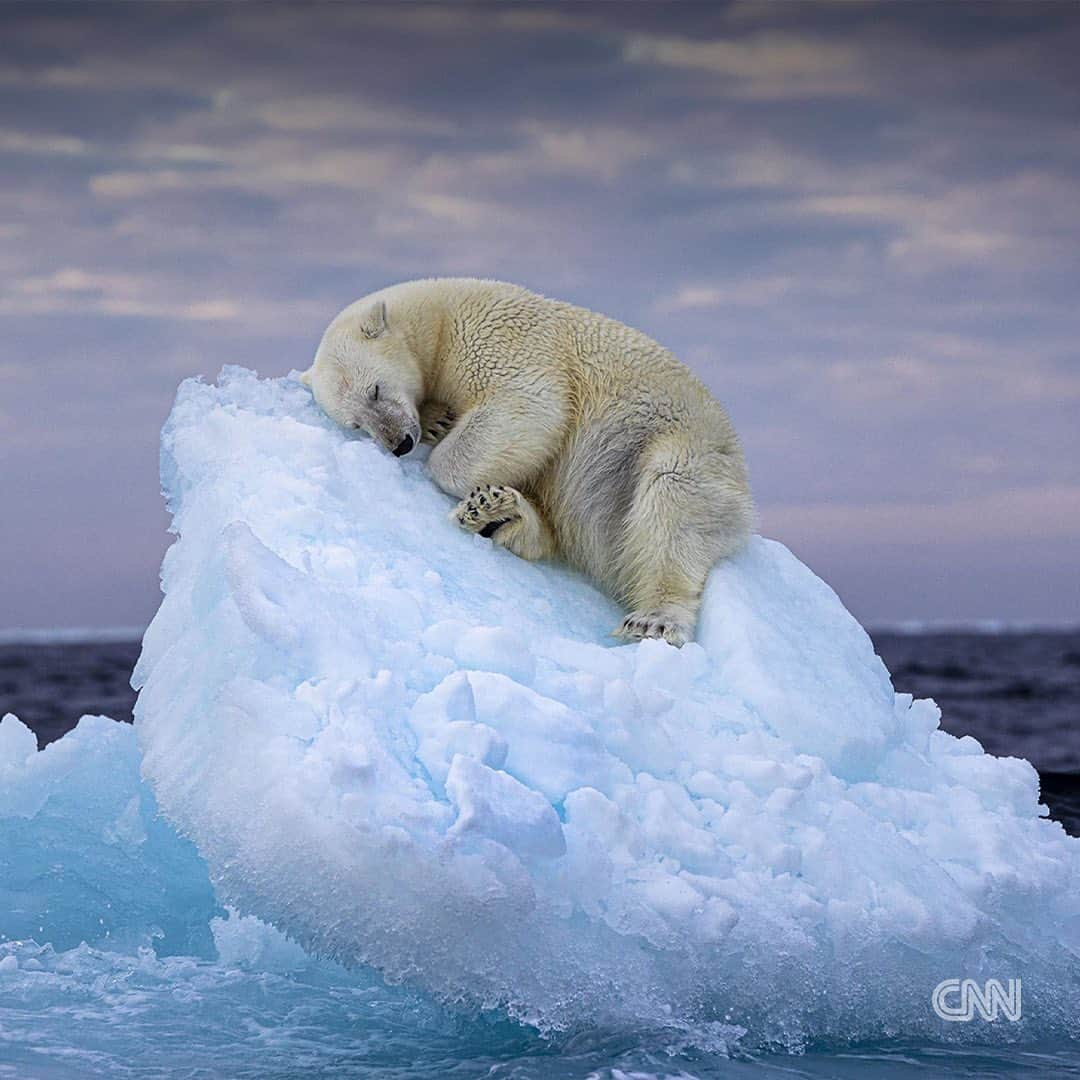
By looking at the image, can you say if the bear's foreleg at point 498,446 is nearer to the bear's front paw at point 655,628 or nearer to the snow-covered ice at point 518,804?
the snow-covered ice at point 518,804

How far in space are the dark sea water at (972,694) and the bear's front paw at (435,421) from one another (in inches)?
233

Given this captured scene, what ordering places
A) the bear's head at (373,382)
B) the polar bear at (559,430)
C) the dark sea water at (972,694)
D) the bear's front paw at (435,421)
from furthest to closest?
1. the dark sea water at (972,694)
2. the bear's front paw at (435,421)
3. the bear's head at (373,382)
4. the polar bear at (559,430)

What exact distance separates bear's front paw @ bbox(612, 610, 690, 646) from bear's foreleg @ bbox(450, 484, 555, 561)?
571 millimetres

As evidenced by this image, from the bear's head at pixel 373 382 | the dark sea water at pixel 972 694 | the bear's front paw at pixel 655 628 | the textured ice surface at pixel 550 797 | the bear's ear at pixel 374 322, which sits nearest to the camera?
the textured ice surface at pixel 550 797

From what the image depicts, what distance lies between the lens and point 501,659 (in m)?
4.38

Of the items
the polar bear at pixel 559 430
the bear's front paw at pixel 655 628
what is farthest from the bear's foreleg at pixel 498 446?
the bear's front paw at pixel 655 628

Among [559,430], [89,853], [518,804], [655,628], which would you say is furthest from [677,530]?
[89,853]

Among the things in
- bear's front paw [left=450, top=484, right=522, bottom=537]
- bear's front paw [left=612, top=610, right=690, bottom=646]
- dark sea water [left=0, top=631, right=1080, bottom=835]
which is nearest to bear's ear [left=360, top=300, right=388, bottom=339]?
bear's front paw [left=450, top=484, right=522, bottom=537]

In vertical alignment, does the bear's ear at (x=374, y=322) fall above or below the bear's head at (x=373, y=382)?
above

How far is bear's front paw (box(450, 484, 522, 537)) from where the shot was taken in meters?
5.49

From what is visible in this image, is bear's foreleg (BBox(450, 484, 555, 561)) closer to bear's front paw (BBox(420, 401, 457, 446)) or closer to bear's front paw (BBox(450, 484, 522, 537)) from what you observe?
bear's front paw (BBox(450, 484, 522, 537))

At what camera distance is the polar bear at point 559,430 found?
5668mm

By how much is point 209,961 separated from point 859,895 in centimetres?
255

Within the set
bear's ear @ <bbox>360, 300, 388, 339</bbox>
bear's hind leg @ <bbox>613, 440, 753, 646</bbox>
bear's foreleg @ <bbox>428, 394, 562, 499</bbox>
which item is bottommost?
bear's hind leg @ <bbox>613, 440, 753, 646</bbox>
